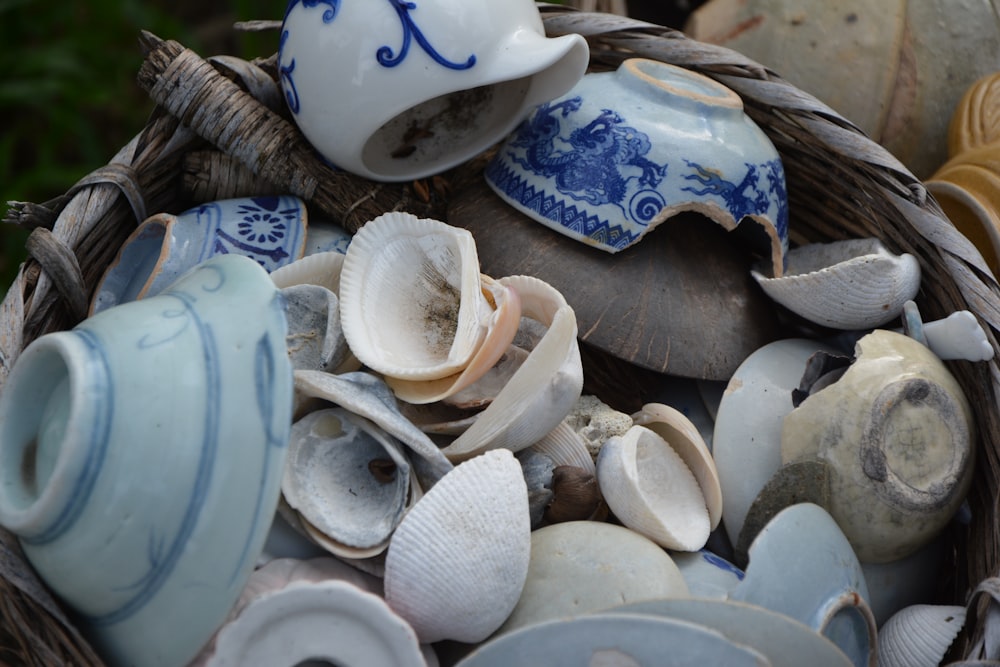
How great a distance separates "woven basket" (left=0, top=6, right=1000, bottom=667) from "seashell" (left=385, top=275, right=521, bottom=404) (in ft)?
0.72

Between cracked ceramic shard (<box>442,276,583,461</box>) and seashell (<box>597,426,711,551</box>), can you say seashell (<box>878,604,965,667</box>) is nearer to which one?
seashell (<box>597,426,711,551</box>)

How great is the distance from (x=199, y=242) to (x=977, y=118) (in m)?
0.87

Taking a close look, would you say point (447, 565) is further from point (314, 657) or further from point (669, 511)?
point (669, 511)

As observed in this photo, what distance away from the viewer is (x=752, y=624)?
2.00 feet

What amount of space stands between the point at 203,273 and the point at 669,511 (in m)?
0.41

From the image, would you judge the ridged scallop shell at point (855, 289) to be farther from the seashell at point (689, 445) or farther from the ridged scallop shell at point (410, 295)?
the ridged scallop shell at point (410, 295)

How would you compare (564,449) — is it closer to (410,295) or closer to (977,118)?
(410,295)

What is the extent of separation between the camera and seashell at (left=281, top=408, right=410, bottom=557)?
2.15ft

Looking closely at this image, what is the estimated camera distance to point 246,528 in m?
0.56

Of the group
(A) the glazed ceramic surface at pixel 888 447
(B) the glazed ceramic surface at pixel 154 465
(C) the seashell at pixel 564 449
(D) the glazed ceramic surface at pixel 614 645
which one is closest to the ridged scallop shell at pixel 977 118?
(A) the glazed ceramic surface at pixel 888 447

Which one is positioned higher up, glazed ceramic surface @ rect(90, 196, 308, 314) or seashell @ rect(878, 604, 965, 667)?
glazed ceramic surface @ rect(90, 196, 308, 314)

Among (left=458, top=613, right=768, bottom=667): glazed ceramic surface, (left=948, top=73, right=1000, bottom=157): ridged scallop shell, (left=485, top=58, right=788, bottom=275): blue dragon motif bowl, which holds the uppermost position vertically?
(left=485, top=58, right=788, bottom=275): blue dragon motif bowl

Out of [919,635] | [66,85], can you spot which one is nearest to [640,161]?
[919,635]

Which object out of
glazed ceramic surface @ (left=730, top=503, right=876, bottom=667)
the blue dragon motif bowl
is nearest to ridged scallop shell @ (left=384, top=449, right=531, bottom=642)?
glazed ceramic surface @ (left=730, top=503, right=876, bottom=667)
